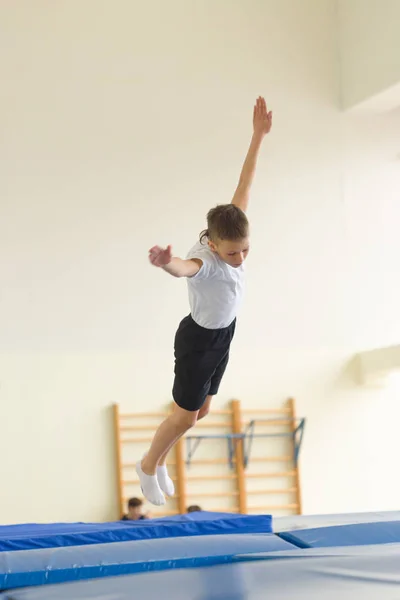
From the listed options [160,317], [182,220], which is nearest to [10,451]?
[160,317]

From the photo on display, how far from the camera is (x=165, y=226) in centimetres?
775

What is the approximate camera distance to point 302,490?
25.9 ft

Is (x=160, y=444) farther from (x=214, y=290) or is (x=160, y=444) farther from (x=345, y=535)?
(x=345, y=535)

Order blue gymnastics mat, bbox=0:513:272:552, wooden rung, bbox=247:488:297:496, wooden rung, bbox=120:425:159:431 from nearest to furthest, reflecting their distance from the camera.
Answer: blue gymnastics mat, bbox=0:513:272:552 < wooden rung, bbox=120:425:159:431 < wooden rung, bbox=247:488:297:496

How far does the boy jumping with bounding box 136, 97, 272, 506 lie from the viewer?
11.1ft

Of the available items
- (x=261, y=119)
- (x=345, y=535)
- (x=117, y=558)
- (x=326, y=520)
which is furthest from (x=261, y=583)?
(x=261, y=119)

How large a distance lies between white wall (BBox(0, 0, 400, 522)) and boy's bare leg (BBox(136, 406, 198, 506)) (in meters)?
3.50

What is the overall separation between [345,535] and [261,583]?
3.36 feet

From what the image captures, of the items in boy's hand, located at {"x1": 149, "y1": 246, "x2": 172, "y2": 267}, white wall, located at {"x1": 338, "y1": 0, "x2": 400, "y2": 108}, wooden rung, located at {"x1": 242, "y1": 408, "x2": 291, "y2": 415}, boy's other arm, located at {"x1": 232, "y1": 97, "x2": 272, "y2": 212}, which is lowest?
wooden rung, located at {"x1": 242, "y1": 408, "x2": 291, "y2": 415}

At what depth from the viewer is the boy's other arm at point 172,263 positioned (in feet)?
9.59

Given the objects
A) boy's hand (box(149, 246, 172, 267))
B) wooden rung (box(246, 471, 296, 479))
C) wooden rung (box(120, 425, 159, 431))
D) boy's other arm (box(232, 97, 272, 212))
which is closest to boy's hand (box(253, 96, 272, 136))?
boy's other arm (box(232, 97, 272, 212))

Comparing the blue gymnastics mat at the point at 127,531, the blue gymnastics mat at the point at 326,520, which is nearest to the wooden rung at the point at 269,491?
the blue gymnastics mat at the point at 326,520

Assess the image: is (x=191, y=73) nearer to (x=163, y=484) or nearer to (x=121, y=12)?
(x=121, y=12)

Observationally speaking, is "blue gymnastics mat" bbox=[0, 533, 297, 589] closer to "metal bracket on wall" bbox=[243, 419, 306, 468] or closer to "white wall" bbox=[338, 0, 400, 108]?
"metal bracket on wall" bbox=[243, 419, 306, 468]
